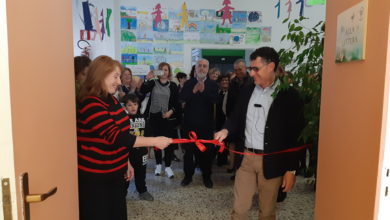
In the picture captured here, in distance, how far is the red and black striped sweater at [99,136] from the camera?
1764 millimetres

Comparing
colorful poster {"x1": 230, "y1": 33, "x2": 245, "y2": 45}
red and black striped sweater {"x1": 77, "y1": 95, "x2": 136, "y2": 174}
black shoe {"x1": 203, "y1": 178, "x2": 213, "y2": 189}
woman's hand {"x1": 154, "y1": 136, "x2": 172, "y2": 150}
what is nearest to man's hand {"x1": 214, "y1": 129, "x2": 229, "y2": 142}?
woman's hand {"x1": 154, "y1": 136, "x2": 172, "y2": 150}

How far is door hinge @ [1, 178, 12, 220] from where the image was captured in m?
0.90

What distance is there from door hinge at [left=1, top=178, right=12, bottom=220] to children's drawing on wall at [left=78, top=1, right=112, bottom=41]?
4.69m

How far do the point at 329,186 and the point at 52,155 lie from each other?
133 cm

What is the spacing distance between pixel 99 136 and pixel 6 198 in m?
0.89

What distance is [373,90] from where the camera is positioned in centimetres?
113

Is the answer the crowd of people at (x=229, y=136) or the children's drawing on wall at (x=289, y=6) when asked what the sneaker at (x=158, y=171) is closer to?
the crowd of people at (x=229, y=136)

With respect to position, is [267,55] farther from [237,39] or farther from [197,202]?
[237,39]

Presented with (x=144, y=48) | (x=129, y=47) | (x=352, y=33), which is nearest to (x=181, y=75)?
(x=144, y=48)

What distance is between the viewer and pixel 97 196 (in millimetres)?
1856

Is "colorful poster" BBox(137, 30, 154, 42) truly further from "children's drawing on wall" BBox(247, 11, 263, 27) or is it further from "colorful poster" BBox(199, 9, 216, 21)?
"children's drawing on wall" BBox(247, 11, 263, 27)

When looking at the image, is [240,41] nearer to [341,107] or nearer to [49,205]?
[341,107]

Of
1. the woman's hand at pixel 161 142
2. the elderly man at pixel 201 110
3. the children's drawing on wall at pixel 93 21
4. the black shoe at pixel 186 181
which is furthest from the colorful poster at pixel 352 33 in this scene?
the children's drawing on wall at pixel 93 21

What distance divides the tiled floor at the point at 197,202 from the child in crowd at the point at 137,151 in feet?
0.39
